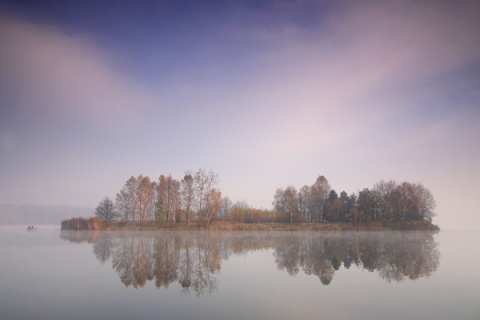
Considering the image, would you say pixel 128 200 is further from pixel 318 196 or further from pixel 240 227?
pixel 318 196

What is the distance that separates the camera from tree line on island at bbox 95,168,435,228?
64.8 metres

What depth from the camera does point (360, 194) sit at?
82.9 meters

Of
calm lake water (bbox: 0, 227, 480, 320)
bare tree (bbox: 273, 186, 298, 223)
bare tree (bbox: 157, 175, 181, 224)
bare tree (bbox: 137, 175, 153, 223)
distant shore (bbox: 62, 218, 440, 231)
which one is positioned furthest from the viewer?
bare tree (bbox: 273, 186, 298, 223)

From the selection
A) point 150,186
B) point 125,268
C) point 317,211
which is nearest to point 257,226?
point 150,186

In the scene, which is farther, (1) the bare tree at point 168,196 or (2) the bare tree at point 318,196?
(2) the bare tree at point 318,196

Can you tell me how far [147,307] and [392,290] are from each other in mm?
8320

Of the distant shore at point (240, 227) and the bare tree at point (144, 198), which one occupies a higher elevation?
the bare tree at point (144, 198)

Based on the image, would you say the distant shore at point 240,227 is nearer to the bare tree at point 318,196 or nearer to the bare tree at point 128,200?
the bare tree at point 128,200

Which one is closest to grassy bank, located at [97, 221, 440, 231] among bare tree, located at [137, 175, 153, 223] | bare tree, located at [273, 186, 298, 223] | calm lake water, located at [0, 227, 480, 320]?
bare tree, located at [137, 175, 153, 223]

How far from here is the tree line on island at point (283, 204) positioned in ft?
213

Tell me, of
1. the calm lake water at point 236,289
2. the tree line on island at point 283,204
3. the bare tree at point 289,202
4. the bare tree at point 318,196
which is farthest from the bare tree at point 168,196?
the calm lake water at point 236,289

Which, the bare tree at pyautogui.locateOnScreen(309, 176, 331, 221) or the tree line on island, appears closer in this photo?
the tree line on island

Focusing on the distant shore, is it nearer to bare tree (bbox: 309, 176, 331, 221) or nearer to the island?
the island

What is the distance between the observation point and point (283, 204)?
93.0m
